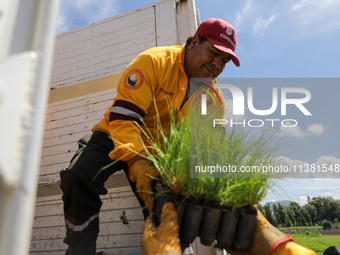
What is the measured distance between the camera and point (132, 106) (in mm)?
1909

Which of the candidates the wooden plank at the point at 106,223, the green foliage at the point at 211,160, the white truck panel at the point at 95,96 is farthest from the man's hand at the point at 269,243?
the white truck panel at the point at 95,96

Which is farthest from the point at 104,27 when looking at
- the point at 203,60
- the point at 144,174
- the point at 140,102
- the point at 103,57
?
the point at 144,174

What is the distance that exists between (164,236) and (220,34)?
1.62m

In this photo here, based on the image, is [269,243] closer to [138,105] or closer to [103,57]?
[138,105]

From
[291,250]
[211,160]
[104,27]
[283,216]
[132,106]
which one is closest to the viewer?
[291,250]

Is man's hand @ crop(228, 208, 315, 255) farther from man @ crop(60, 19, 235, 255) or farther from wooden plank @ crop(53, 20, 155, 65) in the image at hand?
wooden plank @ crop(53, 20, 155, 65)

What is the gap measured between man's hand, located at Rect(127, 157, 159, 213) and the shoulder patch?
22.5 inches

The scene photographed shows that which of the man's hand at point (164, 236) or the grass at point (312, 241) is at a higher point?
the man's hand at point (164, 236)

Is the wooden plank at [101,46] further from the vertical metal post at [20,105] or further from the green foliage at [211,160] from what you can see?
the vertical metal post at [20,105]

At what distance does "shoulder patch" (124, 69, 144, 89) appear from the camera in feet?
6.51

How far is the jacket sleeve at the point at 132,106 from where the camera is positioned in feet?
5.54

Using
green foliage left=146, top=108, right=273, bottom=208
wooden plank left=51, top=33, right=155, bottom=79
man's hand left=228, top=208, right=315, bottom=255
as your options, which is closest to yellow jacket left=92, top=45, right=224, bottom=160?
green foliage left=146, top=108, right=273, bottom=208

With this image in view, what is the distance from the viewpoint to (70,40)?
15.0 feet

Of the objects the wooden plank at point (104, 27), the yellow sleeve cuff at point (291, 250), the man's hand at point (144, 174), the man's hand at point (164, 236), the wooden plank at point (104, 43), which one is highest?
the wooden plank at point (104, 27)
